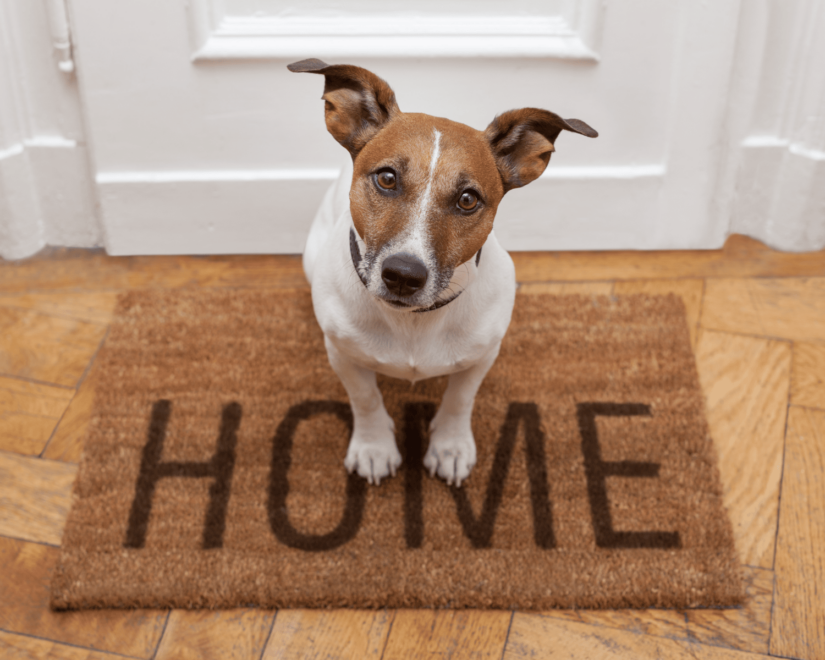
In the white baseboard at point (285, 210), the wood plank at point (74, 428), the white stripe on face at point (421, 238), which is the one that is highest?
the white stripe on face at point (421, 238)

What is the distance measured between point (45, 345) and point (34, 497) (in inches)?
20.2

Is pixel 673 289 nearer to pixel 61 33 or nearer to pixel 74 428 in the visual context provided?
pixel 74 428

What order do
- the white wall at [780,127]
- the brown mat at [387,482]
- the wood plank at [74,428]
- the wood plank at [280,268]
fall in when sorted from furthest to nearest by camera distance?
the wood plank at [280,268], the white wall at [780,127], the wood plank at [74,428], the brown mat at [387,482]

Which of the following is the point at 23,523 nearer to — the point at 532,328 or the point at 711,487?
the point at 532,328

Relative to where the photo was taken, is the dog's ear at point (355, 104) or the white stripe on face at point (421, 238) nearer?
the white stripe on face at point (421, 238)

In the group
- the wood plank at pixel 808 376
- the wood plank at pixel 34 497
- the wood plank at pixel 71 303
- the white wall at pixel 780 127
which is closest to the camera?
the wood plank at pixel 34 497

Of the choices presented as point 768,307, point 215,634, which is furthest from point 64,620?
point 768,307

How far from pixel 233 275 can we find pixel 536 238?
96 centimetres

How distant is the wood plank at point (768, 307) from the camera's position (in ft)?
7.23

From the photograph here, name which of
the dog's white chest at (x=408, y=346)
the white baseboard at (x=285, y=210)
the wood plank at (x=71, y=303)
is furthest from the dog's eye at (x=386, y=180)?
the wood plank at (x=71, y=303)

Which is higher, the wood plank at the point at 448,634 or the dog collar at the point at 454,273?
the dog collar at the point at 454,273

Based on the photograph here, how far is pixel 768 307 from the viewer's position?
2271 mm

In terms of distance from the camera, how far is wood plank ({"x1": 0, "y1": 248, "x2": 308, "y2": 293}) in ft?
7.65

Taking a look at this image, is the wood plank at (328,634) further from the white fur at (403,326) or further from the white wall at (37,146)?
the white wall at (37,146)
